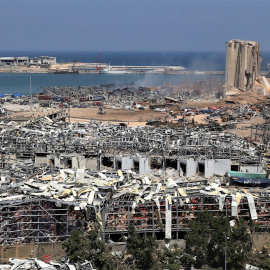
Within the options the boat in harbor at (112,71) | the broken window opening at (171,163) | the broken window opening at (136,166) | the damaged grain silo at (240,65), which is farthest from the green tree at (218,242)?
the boat in harbor at (112,71)

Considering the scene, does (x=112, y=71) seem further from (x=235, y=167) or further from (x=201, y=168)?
(x=235, y=167)

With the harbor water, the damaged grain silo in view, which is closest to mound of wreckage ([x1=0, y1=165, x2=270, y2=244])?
the damaged grain silo

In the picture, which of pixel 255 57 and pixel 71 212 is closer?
pixel 71 212

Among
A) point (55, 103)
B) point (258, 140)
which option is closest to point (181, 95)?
point (55, 103)

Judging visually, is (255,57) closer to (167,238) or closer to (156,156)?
(156,156)

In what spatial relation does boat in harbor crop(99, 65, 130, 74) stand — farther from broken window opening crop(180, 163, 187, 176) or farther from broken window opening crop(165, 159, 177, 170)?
broken window opening crop(180, 163, 187, 176)
